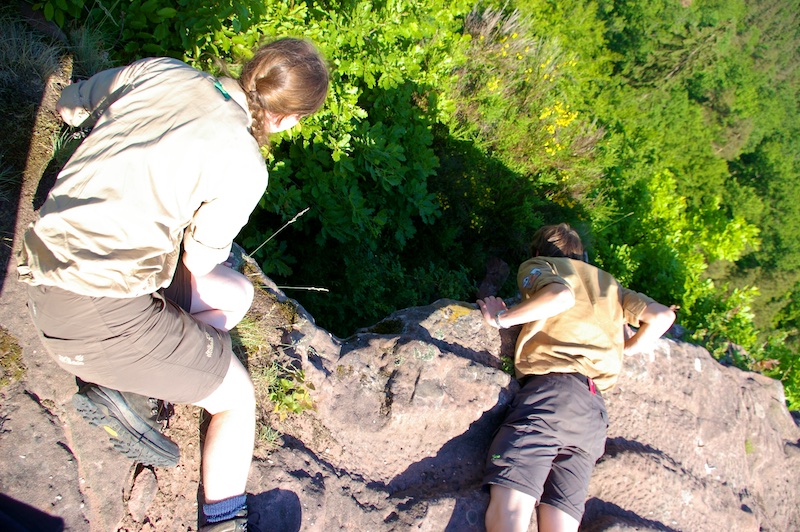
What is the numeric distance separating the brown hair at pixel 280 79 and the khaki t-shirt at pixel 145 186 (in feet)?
0.35

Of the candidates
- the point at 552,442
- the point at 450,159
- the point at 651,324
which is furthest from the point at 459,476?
the point at 450,159

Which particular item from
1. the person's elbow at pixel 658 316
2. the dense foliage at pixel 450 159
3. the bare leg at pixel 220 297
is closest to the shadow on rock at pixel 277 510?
the bare leg at pixel 220 297

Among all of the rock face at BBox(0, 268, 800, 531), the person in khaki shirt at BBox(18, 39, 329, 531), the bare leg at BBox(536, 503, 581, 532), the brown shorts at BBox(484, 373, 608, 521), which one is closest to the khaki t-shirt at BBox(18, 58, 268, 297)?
the person in khaki shirt at BBox(18, 39, 329, 531)

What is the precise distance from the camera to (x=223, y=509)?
2.03 meters

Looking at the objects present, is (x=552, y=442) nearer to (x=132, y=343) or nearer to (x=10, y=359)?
(x=132, y=343)

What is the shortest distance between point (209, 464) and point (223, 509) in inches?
7.4

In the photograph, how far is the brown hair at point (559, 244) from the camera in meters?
3.47

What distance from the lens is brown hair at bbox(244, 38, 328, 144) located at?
170 cm

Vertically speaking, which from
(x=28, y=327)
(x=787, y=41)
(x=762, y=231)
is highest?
(x=787, y=41)

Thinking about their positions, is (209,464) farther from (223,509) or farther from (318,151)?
(318,151)

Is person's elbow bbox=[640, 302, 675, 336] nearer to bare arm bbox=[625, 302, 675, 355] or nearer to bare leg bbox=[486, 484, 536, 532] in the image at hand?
bare arm bbox=[625, 302, 675, 355]

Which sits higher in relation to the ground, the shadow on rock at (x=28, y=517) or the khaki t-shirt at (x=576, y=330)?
the khaki t-shirt at (x=576, y=330)

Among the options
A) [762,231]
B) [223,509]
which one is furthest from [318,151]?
[762,231]

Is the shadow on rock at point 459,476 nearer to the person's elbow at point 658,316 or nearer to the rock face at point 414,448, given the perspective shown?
the rock face at point 414,448
